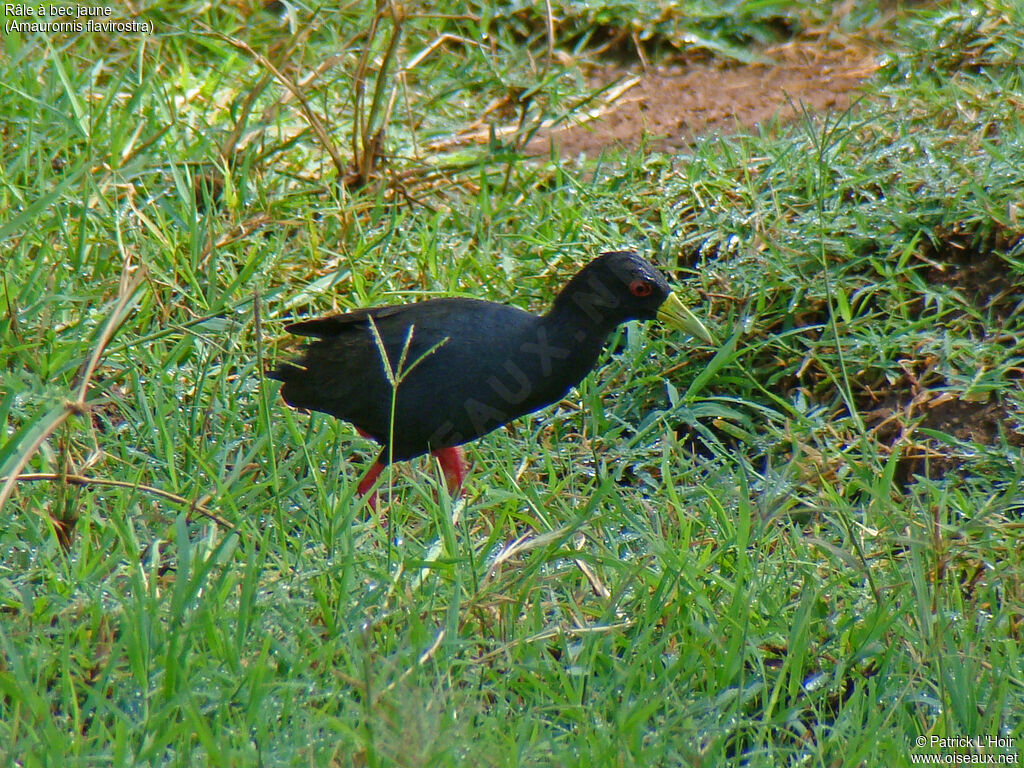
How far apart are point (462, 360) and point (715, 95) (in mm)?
3116

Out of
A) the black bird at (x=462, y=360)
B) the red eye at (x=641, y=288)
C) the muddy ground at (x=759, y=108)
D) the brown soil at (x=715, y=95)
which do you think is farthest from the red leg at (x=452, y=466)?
the brown soil at (x=715, y=95)

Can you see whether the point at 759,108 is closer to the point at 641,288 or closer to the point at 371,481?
the point at 641,288

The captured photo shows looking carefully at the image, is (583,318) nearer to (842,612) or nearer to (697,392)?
(697,392)

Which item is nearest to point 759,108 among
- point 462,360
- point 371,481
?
point 462,360

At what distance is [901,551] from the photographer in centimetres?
350

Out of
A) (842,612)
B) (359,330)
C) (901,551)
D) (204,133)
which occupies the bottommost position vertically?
(901,551)

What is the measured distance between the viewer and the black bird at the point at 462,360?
367 centimetres

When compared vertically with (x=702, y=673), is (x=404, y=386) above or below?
above

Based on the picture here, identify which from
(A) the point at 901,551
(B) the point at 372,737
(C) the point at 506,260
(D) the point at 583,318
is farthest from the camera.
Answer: (C) the point at 506,260

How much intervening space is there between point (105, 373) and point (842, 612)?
8.46 ft

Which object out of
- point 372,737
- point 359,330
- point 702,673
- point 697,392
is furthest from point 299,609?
point 697,392

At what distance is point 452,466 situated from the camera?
3.91 meters

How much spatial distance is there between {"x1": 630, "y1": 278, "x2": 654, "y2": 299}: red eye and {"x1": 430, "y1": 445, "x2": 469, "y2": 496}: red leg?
0.78 metres

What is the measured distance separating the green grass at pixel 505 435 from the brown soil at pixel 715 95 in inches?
10.0
